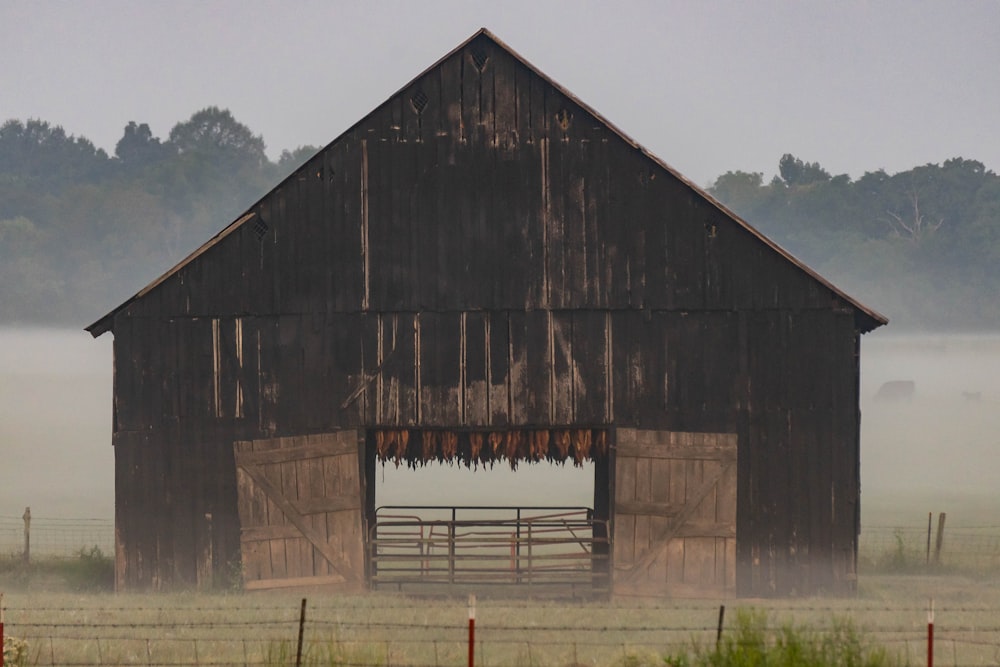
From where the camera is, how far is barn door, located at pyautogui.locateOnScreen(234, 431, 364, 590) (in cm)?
2569

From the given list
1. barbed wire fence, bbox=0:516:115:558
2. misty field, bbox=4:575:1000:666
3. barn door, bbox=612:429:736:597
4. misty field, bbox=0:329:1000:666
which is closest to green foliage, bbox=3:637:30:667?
misty field, bbox=4:575:1000:666

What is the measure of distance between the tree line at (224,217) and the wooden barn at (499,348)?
97.0 metres

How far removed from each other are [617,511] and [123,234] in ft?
417

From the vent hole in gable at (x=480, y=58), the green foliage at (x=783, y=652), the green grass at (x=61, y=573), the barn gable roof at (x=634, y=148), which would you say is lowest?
the green grass at (x=61, y=573)

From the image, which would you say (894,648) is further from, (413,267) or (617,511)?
(413,267)

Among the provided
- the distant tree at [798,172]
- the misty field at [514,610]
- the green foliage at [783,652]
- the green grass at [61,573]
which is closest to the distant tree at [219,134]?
the distant tree at [798,172]

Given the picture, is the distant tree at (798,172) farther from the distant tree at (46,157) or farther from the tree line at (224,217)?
the distant tree at (46,157)

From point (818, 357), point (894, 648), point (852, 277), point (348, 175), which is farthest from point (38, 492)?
point (852, 277)

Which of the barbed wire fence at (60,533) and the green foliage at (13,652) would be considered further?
the barbed wire fence at (60,533)

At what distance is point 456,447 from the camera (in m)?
26.1

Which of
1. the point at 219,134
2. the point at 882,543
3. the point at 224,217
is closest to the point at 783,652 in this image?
the point at 882,543

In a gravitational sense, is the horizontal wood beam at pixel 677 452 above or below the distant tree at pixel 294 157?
below

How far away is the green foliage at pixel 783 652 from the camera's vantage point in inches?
628

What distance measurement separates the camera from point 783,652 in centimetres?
1606
